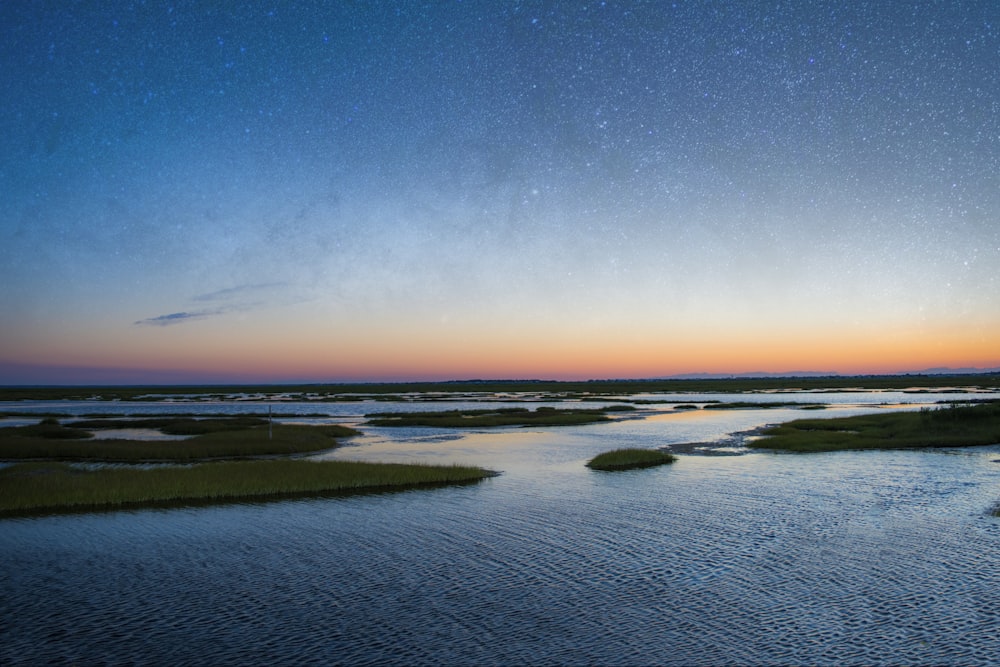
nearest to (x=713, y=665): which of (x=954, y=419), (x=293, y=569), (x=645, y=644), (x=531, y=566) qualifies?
(x=645, y=644)

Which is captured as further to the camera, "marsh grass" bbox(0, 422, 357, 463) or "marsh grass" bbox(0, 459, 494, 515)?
"marsh grass" bbox(0, 422, 357, 463)

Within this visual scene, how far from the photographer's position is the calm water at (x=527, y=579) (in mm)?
11945

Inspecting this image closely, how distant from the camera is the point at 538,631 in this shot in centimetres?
1266

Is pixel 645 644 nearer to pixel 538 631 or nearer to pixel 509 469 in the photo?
pixel 538 631

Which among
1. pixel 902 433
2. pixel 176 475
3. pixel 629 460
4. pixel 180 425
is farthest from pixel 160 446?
pixel 902 433

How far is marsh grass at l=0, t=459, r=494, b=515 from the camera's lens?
82.4ft

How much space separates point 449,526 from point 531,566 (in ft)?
17.1

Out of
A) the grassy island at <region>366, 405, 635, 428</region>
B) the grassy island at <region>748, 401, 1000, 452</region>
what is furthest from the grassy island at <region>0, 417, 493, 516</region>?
the grassy island at <region>748, 401, 1000, 452</region>

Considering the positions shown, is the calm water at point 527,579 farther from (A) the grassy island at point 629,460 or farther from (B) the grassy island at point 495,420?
(B) the grassy island at point 495,420

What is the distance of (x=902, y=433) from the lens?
152ft

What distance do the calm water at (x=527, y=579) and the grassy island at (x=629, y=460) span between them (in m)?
6.33

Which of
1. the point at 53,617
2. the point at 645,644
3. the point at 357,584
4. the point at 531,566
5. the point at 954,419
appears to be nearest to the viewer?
the point at 645,644

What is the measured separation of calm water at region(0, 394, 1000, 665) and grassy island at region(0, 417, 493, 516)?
224 centimetres

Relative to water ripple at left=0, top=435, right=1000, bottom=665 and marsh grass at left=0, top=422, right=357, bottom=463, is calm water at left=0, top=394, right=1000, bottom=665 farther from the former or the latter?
marsh grass at left=0, top=422, right=357, bottom=463
